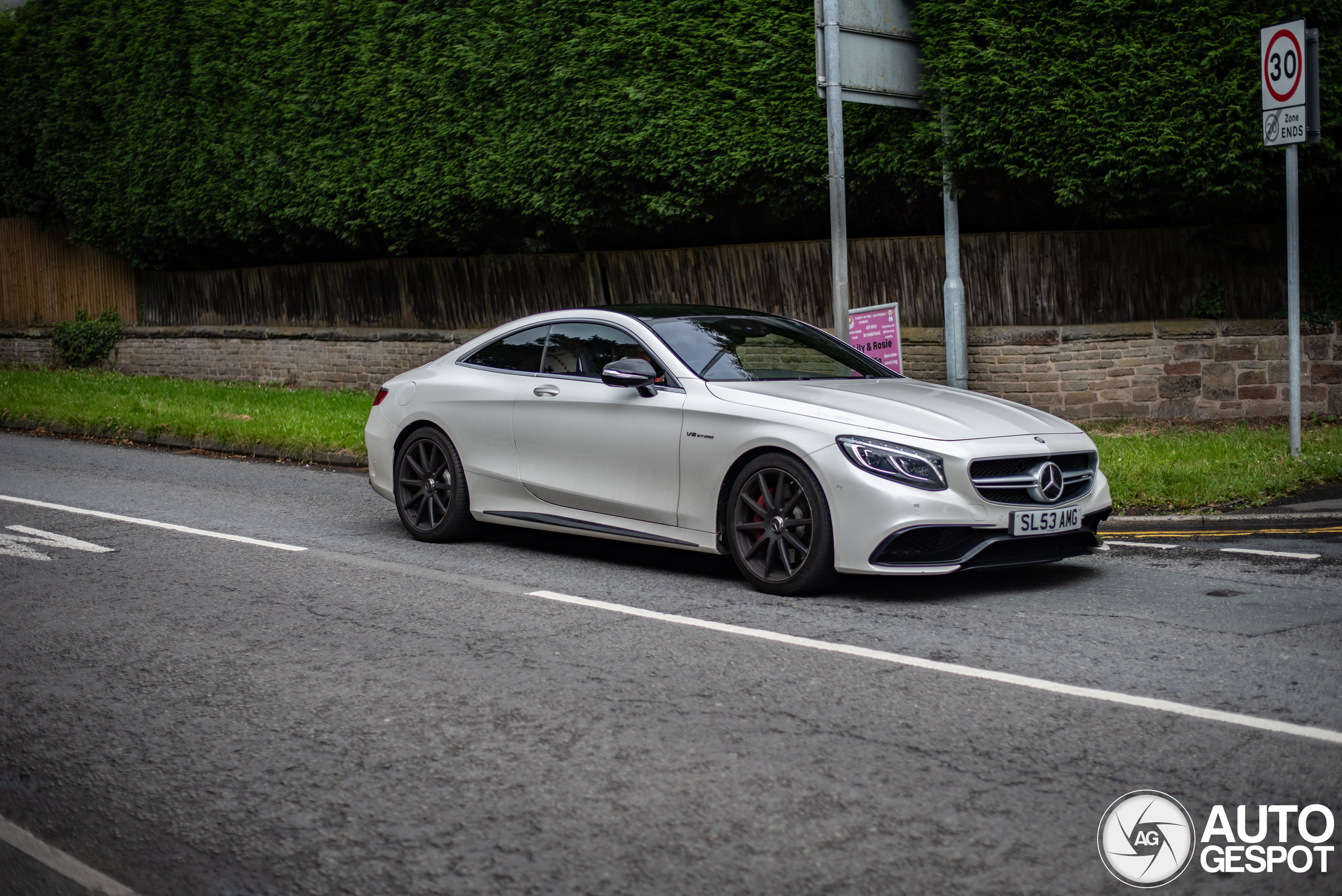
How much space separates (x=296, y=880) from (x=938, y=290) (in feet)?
38.7

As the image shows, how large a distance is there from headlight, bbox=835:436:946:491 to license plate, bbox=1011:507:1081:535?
446 millimetres

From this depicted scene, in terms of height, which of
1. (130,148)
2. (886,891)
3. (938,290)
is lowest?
(886,891)

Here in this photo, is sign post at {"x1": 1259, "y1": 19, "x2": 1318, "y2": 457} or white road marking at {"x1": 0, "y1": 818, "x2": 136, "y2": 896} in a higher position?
sign post at {"x1": 1259, "y1": 19, "x2": 1318, "y2": 457}

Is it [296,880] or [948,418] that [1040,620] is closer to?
[948,418]

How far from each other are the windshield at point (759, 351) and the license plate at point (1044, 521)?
1.62m

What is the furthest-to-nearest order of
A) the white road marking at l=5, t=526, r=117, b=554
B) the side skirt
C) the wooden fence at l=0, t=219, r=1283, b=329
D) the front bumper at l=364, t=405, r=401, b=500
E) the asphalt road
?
the wooden fence at l=0, t=219, r=1283, b=329 < the front bumper at l=364, t=405, r=401, b=500 < the white road marking at l=5, t=526, r=117, b=554 < the side skirt < the asphalt road

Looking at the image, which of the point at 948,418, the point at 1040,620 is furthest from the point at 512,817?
the point at 948,418

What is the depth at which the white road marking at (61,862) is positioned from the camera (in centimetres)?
334

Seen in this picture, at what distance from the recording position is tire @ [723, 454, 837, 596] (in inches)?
253

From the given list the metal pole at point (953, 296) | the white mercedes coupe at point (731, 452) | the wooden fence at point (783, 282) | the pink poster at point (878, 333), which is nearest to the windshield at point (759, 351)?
the white mercedes coupe at point (731, 452)

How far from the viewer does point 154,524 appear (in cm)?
912

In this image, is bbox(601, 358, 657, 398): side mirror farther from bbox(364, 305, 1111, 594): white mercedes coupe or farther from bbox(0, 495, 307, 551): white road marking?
bbox(0, 495, 307, 551): white road marking

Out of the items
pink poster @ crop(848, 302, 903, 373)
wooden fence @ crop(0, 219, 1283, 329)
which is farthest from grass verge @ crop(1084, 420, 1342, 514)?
pink poster @ crop(848, 302, 903, 373)

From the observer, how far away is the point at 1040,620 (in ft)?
19.7
